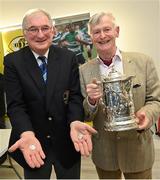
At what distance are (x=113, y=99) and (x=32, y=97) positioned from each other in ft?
1.25

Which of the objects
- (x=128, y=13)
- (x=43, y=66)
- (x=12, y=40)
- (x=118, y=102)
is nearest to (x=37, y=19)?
(x=43, y=66)

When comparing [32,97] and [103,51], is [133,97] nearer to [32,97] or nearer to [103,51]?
[103,51]

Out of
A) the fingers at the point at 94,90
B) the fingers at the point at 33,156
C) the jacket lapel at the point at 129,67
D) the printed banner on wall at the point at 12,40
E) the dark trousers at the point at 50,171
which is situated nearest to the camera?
the fingers at the point at 33,156

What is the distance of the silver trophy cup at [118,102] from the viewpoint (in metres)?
1.41

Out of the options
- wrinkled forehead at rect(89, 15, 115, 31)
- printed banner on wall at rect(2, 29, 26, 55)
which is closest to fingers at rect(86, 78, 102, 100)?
wrinkled forehead at rect(89, 15, 115, 31)

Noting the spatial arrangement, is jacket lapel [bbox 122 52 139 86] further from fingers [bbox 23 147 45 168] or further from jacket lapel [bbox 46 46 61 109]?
fingers [bbox 23 147 45 168]

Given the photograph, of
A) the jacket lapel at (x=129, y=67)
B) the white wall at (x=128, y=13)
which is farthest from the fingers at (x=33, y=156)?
the white wall at (x=128, y=13)

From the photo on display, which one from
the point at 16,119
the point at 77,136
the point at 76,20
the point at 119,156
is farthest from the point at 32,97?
the point at 76,20

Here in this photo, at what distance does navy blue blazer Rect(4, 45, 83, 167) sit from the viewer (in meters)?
1.40

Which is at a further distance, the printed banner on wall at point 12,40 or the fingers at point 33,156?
the printed banner on wall at point 12,40

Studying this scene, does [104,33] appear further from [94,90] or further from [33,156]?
[33,156]

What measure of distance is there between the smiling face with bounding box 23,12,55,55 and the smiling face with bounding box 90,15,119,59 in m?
0.25

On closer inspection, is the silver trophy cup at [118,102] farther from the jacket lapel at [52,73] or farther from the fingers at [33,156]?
the fingers at [33,156]

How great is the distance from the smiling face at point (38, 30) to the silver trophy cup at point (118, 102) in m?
0.33
